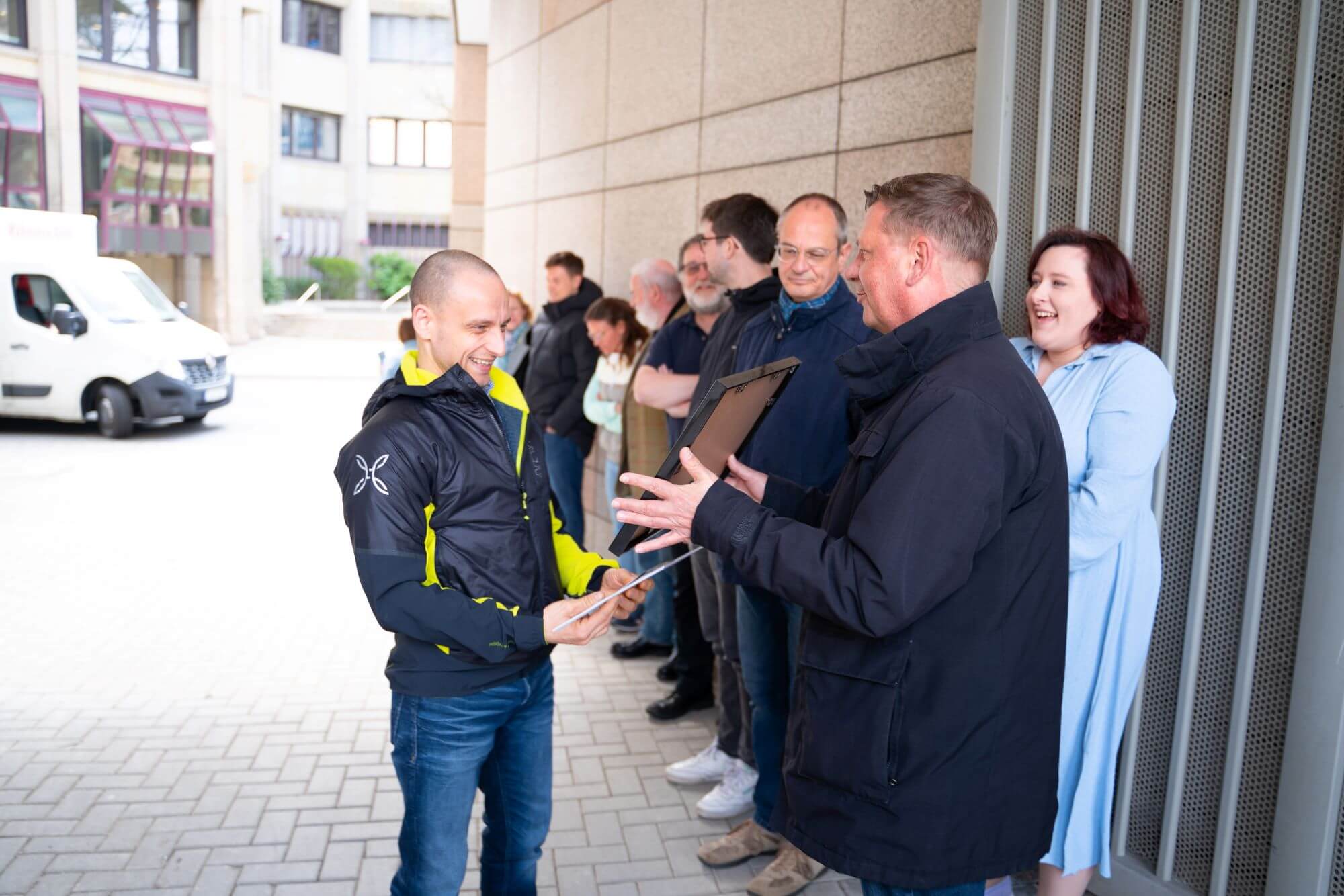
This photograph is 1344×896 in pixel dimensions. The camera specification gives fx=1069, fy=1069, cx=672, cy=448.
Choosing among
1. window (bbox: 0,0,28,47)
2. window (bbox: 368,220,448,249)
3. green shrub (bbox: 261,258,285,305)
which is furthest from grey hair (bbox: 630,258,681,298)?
window (bbox: 368,220,448,249)

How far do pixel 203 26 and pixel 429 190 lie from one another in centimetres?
1926

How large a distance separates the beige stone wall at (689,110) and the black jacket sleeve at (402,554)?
2511 mm

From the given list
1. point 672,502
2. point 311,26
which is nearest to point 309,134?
point 311,26

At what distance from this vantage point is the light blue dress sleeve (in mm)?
2770

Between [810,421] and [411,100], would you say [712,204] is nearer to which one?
[810,421]

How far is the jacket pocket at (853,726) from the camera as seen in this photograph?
6.25ft

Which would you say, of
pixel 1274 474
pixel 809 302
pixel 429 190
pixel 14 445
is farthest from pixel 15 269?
pixel 429 190

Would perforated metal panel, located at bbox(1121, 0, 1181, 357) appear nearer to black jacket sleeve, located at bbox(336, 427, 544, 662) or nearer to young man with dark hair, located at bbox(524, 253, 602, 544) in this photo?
black jacket sleeve, located at bbox(336, 427, 544, 662)

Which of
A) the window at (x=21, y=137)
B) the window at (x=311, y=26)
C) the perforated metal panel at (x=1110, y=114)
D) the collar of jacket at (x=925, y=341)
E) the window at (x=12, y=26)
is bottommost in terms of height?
the collar of jacket at (x=925, y=341)

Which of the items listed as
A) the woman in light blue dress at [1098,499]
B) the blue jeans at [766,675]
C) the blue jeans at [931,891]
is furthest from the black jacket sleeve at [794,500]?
the blue jeans at [766,675]

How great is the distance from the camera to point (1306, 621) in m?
2.67

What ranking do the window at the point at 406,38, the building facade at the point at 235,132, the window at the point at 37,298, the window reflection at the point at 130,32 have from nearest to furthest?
the window at the point at 37,298
the building facade at the point at 235,132
the window reflection at the point at 130,32
the window at the point at 406,38

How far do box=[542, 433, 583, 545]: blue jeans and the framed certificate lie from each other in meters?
3.86

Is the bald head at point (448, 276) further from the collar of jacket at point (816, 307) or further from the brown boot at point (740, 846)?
the brown boot at point (740, 846)
